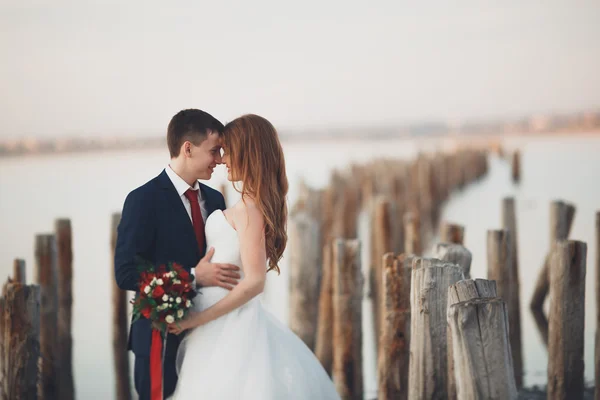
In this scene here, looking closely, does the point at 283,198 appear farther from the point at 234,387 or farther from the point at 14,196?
the point at 14,196

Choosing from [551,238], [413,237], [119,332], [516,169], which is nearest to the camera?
[413,237]

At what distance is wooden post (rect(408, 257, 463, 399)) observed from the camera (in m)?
4.12

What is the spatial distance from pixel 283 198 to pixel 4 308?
89.6 inches

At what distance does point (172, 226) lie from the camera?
359cm

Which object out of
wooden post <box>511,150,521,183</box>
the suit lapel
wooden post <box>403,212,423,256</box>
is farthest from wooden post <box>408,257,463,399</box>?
wooden post <box>511,150,521,183</box>

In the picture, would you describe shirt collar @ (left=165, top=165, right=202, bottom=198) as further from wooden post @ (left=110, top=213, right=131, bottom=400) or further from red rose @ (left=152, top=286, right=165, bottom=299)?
wooden post @ (left=110, top=213, right=131, bottom=400)

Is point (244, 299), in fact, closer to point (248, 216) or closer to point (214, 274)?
point (214, 274)

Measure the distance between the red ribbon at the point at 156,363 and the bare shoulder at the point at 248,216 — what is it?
0.61 meters

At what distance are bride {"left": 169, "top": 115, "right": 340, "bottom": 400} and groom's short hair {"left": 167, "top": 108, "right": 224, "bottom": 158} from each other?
0.09 metres

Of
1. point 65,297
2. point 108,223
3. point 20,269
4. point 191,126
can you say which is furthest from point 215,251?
point 108,223

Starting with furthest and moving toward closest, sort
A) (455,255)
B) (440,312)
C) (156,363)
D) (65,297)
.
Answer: (65,297) → (455,255) → (440,312) → (156,363)

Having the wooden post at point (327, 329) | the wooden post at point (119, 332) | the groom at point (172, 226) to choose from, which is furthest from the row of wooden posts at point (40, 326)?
the wooden post at point (327, 329)

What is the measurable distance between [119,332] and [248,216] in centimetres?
524

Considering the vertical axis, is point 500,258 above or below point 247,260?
below
